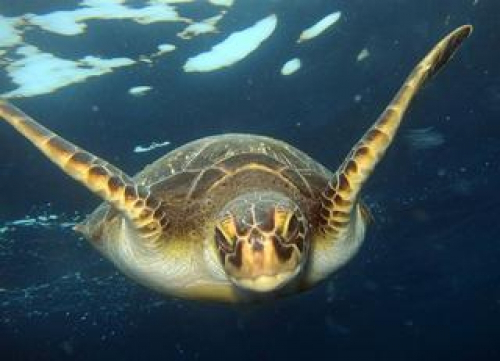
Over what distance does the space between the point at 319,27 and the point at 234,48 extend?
5.30 feet

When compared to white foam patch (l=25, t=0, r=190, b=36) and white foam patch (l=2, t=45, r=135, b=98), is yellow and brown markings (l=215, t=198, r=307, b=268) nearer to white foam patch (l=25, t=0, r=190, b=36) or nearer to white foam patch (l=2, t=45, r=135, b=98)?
white foam patch (l=25, t=0, r=190, b=36)

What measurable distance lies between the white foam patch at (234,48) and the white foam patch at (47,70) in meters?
1.23

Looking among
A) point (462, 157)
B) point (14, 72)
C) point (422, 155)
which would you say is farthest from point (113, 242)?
point (462, 157)

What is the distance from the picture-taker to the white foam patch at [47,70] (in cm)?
895

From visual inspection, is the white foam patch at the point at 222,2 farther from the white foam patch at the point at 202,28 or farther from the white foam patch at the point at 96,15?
the white foam patch at the point at 96,15

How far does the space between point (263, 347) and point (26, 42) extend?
35.2 meters

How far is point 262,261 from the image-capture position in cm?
309

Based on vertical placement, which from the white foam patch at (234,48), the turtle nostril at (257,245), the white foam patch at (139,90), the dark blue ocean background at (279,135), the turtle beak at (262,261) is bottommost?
the dark blue ocean background at (279,135)

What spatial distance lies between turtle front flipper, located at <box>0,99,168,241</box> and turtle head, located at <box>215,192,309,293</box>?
0.80 m

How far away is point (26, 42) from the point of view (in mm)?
8617

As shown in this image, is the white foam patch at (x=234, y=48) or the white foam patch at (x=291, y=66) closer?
→ the white foam patch at (x=234, y=48)

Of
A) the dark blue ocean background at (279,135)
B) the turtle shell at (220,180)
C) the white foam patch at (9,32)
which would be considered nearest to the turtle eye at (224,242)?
the turtle shell at (220,180)

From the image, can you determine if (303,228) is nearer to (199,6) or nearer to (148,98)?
(199,6)

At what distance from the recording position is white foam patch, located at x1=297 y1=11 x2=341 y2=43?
9577 millimetres
